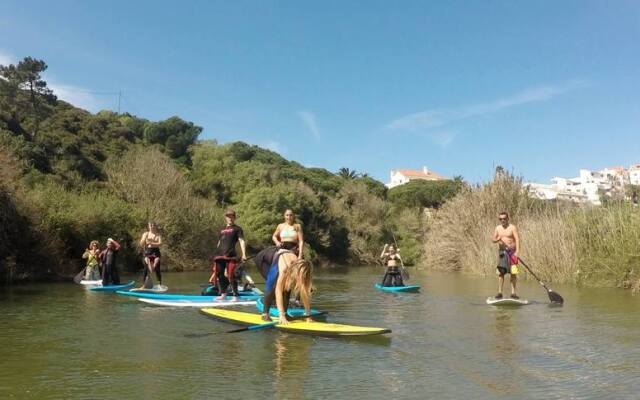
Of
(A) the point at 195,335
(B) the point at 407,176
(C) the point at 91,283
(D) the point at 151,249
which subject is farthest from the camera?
(B) the point at 407,176

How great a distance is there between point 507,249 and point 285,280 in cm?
608

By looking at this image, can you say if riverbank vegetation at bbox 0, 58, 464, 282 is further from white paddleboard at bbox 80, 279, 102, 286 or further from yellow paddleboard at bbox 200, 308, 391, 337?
yellow paddleboard at bbox 200, 308, 391, 337

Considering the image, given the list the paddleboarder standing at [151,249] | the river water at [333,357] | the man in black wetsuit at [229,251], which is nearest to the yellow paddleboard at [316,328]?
the river water at [333,357]

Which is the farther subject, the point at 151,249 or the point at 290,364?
the point at 151,249

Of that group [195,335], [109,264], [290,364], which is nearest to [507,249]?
[195,335]

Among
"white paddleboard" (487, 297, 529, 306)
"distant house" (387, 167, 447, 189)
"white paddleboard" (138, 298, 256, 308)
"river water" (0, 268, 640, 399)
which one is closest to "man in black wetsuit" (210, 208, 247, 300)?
"white paddleboard" (138, 298, 256, 308)

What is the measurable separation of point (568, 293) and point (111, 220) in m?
21.9

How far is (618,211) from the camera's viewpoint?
55.1ft

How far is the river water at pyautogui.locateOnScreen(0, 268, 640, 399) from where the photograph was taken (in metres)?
5.15

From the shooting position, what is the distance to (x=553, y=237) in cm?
1859

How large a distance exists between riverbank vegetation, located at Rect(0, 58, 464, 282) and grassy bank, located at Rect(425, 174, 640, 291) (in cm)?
675

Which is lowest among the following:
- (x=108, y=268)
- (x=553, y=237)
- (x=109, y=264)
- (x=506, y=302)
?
(x=506, y=302)

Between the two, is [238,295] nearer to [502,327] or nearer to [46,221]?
[502,327]

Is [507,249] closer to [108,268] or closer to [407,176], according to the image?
[108,268]
